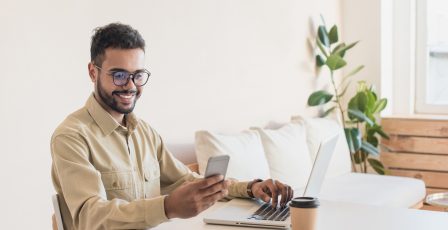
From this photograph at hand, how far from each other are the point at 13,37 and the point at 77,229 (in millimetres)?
903

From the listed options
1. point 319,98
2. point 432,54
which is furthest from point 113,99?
point 432,54

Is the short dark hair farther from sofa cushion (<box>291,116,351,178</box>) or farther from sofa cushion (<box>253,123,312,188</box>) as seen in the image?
sofa cushion (<box>291,116,351,178</box>)

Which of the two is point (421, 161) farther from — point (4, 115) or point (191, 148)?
point (4, 115)

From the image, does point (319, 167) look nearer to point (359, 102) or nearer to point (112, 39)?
point (112, 39)

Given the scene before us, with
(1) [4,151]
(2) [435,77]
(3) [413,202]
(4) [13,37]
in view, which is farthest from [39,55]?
(2) [435,77]

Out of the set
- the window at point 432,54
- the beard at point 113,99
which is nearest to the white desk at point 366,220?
the beard at point 113,99

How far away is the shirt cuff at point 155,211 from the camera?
5.77 ft

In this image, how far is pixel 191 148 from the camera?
3.42 metres

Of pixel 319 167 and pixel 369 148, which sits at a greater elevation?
pixel 319 167

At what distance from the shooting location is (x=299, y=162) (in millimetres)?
3777

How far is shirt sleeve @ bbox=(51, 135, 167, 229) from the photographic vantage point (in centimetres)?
178

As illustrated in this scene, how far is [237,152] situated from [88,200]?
1588 mm

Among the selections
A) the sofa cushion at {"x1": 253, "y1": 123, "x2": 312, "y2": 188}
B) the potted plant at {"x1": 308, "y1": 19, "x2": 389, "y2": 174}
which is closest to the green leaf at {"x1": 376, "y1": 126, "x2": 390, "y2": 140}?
the potted plant at {"x1": 308, "y1": 19, "x2": 389, "y2": 174}

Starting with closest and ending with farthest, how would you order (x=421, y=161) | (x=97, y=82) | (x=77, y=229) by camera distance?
(x=77, y=229) < (x=97, y=82) < (x=421, y=161)
